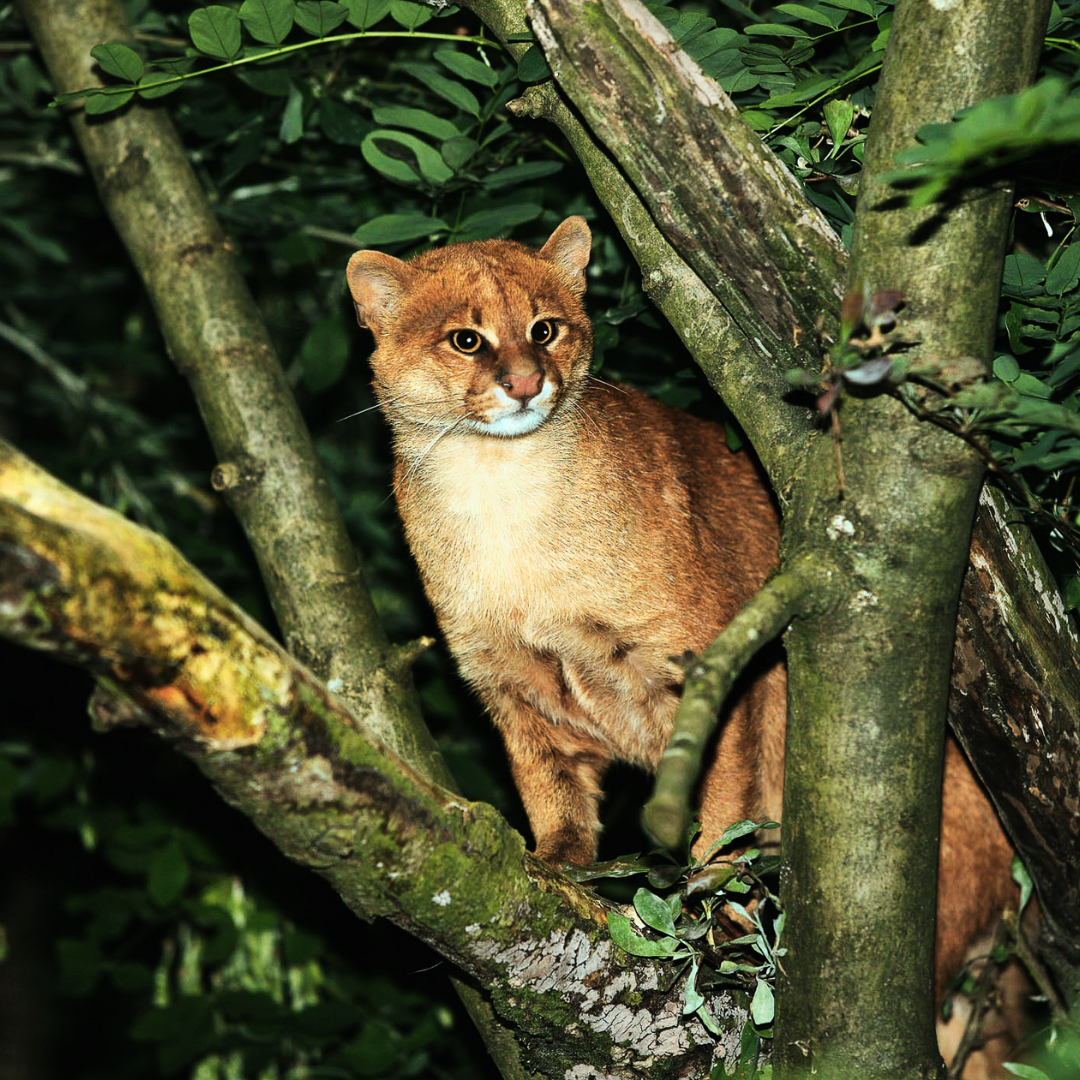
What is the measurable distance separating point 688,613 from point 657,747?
0.53m

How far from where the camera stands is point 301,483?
12.6 feet

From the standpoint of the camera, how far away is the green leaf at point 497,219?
154 inches

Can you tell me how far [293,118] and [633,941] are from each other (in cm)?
285

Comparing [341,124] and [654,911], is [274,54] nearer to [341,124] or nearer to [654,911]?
[341,124]

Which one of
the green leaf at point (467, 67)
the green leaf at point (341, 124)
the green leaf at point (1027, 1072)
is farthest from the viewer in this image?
the green leaf at point (341, 124)

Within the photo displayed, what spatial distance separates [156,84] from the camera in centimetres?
354

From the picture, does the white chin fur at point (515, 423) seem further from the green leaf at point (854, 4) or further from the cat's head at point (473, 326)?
the green leaf at point (854, 4)

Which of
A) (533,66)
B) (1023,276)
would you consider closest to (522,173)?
(533,66)

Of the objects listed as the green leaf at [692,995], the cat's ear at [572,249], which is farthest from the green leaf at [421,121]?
the green leaf at [692,995]

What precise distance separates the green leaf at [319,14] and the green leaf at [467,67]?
318mm

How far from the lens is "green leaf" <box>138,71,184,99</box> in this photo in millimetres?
3520

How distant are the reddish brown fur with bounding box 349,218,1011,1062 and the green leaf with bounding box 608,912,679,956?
83cm

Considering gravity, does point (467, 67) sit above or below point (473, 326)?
above

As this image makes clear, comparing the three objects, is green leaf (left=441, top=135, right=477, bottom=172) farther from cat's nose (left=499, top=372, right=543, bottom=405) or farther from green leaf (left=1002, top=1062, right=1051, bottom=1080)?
green leaf (left=1002, top=1062, right=1051, bottom=1080)
